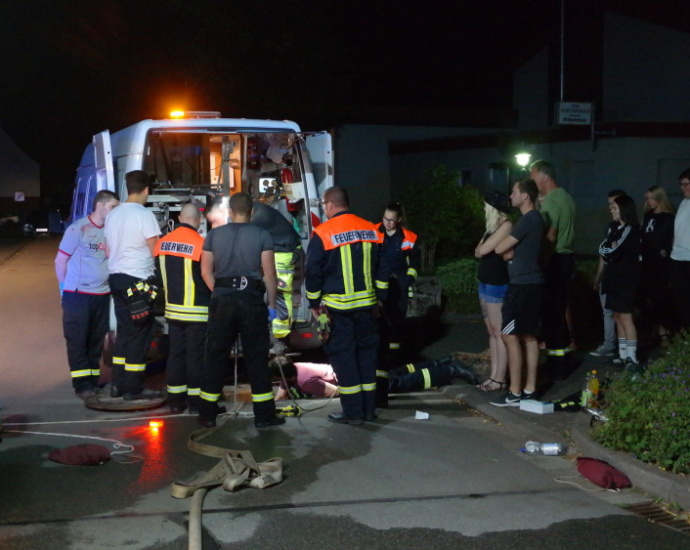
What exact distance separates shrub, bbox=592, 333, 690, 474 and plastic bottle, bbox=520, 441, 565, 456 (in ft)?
0.90

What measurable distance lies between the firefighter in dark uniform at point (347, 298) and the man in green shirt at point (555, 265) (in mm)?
2031

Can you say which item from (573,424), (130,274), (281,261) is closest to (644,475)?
(573,424)

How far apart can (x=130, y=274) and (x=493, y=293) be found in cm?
319

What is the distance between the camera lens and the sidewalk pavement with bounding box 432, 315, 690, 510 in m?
5.34

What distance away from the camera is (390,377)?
26.8 ft

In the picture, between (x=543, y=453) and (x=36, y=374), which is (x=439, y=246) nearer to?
(x=36, y=374)

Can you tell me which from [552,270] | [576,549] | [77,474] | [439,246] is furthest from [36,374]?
[439,246]

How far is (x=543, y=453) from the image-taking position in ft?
20.6

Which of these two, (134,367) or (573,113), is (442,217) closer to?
(134,367)

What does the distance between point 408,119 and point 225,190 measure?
22252 millimetres

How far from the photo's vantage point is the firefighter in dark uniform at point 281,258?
8.35 m

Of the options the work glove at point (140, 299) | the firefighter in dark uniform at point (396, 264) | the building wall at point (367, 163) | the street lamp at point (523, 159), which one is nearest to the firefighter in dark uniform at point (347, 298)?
the firefighter in dark uniform at point (396, 264)

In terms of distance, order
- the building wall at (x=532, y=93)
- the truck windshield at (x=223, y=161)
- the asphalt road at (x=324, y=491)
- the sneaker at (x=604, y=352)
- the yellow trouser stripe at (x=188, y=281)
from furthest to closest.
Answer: the building wall at (x=532, y=93)
the truck windshield at (x=223, y=161)
the sneaker at (x=604, y=352)
the yellow trouser stripe at (x=188, y=281)
the asphalt road at (x=324, y=491)

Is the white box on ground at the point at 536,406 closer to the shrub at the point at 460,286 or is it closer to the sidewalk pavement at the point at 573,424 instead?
the sidewalk pavement at the point at 573,424
